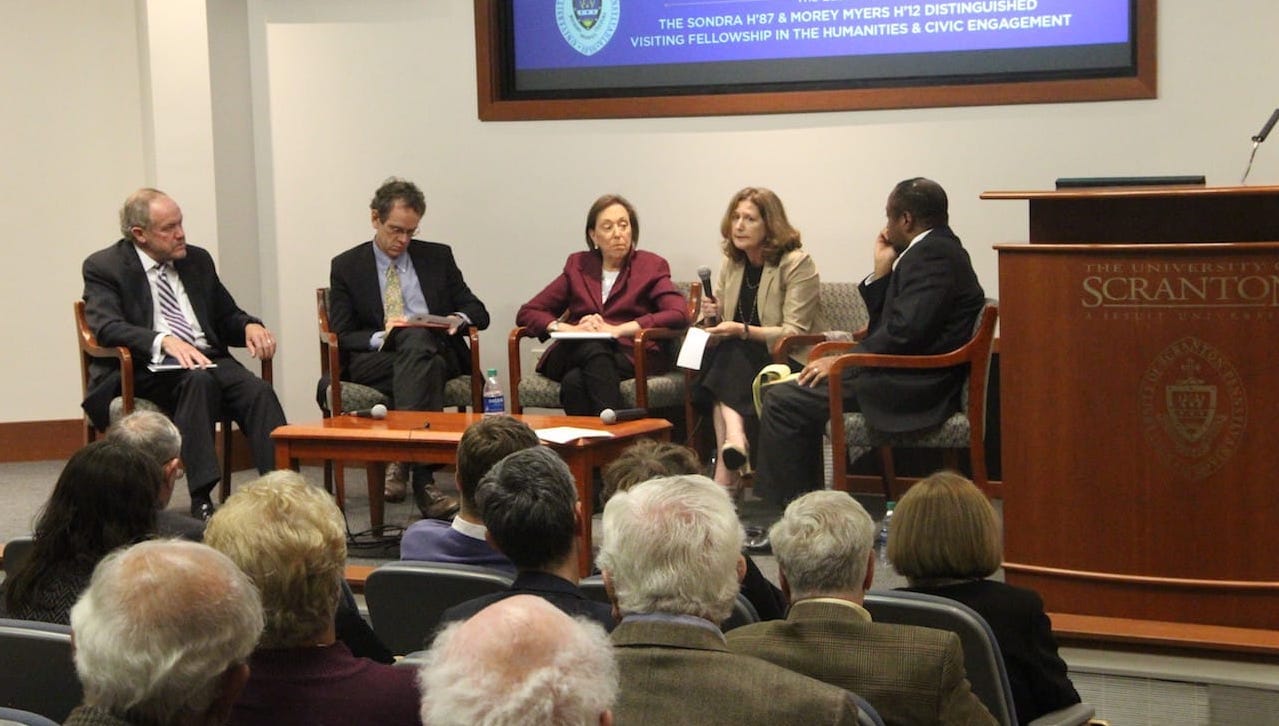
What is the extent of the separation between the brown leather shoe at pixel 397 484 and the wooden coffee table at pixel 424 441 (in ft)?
2.94

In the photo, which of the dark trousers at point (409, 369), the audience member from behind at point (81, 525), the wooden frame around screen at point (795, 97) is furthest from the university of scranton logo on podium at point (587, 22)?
the audience member from behind at point (81, 525)

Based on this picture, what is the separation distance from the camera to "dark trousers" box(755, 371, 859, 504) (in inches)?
214

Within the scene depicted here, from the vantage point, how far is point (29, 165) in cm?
716

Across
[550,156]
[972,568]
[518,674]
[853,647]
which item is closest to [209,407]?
[550,156]

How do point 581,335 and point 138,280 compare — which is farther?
point 581,335

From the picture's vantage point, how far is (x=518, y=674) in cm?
146

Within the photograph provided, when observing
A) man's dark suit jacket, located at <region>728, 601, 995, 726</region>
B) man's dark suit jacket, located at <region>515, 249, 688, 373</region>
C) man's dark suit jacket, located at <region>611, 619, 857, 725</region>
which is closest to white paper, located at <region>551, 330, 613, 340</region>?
man's dark suit jacket, located at <region>515, 249, 688, 373</region>

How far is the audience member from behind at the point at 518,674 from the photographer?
1444mm

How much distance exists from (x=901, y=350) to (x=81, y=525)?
3096mm

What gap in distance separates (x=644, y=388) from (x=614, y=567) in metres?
3.82

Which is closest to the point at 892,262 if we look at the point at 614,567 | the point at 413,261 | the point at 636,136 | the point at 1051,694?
the point at 636,136

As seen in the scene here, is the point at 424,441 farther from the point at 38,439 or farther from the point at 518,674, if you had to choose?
the point at 518,674

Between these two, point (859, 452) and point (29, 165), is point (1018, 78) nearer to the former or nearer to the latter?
point (859, 452)

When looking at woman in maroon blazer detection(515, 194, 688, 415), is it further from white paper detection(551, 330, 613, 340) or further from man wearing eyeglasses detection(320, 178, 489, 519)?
man wearing eyeglasses detection(320, 178, 489, 519)
